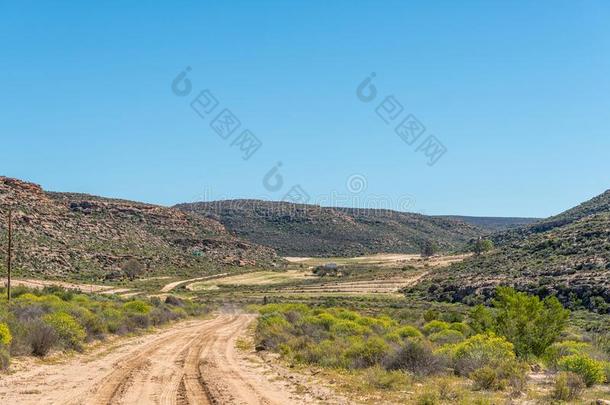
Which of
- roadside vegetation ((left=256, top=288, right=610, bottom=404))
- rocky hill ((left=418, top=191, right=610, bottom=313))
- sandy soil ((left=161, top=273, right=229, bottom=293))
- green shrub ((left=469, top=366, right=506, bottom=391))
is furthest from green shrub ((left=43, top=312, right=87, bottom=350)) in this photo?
Answer: sandy soil ((left=161, top=273, right=229, bottom=293))

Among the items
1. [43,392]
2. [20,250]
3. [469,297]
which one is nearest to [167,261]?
[20,250]

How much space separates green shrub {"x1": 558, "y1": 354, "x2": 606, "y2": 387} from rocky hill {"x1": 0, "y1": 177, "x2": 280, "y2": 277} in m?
66.8

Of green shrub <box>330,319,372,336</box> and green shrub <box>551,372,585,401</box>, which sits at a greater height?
green shrub <box>330,319,372,336</box>

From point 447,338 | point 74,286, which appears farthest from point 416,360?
point 74,286

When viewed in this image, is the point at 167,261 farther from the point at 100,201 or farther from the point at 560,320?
the point at 560,320

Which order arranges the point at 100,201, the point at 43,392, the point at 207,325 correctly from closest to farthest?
the point at 43,392 → the point at 207,325 → the point at 100,201

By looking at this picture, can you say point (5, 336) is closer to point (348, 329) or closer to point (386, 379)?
point (386, 379)

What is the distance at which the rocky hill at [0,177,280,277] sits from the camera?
78750 millimetres

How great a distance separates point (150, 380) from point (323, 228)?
138 metres

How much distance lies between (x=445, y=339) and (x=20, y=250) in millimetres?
64702

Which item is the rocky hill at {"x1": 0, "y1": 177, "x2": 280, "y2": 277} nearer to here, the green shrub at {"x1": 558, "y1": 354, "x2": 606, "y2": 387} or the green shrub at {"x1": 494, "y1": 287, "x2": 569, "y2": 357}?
the green shrub at {"x1": 494, "y1": 287, "x2": 569, "y2": 357}

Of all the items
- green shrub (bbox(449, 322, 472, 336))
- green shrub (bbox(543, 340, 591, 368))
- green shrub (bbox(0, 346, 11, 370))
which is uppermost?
green shrub (bbox(0, 346, 11, 370))

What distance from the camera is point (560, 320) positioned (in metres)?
20.4

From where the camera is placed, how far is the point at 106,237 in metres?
95.5
